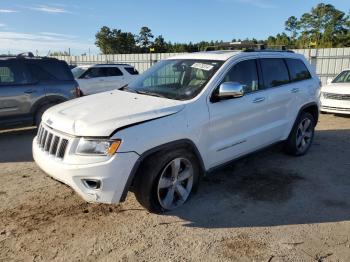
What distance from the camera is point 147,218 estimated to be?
3.87 m

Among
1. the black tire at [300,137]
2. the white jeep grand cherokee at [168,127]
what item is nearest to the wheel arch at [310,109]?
the black tire at [300,137]

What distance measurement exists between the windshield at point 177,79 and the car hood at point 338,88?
23.0ft

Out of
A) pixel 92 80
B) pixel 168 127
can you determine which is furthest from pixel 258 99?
pixel 92 80

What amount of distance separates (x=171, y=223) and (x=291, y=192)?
1793mm

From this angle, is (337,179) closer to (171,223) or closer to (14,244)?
(171,223)

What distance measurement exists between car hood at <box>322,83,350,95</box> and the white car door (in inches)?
239

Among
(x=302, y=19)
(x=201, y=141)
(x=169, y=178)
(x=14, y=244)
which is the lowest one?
(x=14, y=244)

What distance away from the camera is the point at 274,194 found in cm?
454

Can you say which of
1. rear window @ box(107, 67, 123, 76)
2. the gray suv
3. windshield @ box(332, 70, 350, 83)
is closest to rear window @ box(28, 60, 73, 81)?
the gray suv

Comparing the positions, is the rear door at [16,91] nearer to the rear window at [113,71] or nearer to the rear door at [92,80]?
the rear door at [92,80]

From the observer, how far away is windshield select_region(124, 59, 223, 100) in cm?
427

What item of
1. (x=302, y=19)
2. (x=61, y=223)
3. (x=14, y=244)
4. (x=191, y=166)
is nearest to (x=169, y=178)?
(x=191, y=166)

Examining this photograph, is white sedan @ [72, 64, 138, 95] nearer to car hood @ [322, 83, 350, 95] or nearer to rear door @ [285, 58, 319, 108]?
car hood @ [322, 83, 350, 95]

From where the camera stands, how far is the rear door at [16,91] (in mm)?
7344
